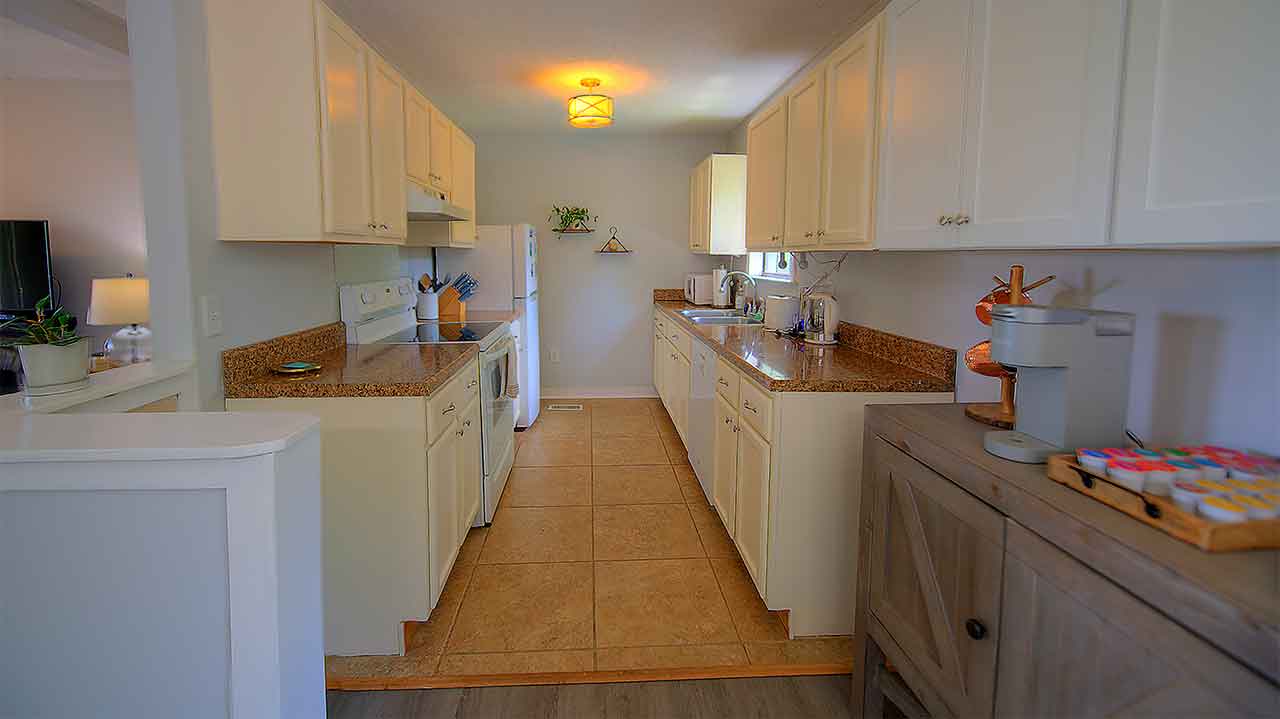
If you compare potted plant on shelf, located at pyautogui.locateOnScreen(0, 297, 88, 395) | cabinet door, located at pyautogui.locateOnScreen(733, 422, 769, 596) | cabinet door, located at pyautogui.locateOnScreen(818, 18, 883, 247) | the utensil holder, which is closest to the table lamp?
the utensil holder

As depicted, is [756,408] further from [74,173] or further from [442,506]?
[74,173]

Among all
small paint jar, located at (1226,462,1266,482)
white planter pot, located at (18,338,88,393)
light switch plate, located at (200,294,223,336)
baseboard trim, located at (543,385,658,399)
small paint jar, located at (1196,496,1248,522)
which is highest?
light switch plate, located at (200,294,223,336)

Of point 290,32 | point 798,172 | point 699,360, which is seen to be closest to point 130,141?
point 290,32

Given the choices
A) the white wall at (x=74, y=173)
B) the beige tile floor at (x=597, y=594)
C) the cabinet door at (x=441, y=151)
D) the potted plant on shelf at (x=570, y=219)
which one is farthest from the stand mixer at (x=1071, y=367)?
the potted plant on shelf at (x=570, y=219)

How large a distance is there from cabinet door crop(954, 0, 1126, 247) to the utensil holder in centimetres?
362

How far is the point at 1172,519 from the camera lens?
103 cm

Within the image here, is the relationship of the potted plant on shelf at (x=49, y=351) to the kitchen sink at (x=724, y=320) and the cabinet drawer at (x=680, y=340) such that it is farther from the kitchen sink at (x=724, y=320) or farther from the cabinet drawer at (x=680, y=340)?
the kitchen sink at (x=724, y=320)

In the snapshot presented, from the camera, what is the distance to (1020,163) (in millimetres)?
1580

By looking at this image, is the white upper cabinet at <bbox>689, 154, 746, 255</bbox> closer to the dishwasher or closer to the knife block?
the dishwasher

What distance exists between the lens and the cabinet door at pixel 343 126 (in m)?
2.24

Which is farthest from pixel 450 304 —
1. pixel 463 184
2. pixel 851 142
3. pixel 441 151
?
pixel 851 142

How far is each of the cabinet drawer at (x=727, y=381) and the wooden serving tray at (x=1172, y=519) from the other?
1727 millimetres

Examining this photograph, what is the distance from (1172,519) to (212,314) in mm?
2462

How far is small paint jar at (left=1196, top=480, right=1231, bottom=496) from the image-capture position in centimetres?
105
